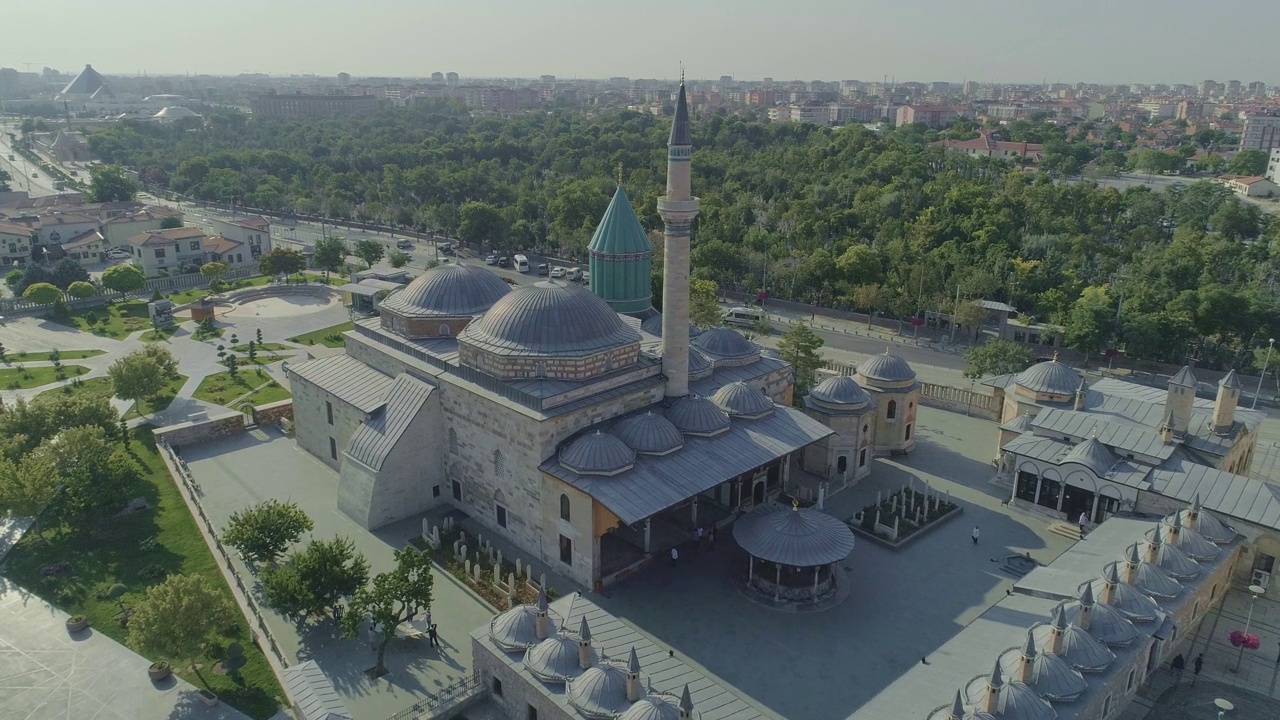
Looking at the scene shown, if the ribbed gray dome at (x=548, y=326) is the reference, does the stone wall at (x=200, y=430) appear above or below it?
below

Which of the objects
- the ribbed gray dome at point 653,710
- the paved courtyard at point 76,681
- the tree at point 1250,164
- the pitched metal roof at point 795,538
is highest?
the tree at point 1250,164

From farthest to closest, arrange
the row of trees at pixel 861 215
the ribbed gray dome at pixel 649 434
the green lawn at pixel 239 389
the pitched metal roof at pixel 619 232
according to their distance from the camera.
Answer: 1. the row of trees at pixel 861 215
2. the green lawn at pixel 239 389
3. the pitched metal roof at pixel 619 232
4. the ribbed gray dome at pixel 649 434

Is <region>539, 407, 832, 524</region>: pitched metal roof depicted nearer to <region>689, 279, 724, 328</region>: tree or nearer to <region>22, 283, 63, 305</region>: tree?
<region>689, 279, 724, 328</region>: tree

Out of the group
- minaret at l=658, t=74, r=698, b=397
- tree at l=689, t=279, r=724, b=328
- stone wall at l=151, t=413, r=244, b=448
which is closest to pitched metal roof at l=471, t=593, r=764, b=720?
minaret at l=658, t=74, r=698, b=397

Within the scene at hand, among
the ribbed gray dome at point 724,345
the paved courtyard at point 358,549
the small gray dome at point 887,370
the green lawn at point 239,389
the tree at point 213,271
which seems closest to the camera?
the paved courtyard at point 358,549

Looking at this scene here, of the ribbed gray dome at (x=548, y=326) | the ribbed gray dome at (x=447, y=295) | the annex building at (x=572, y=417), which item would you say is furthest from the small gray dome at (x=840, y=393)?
the ribbed gray dome at (x=447, y=295)

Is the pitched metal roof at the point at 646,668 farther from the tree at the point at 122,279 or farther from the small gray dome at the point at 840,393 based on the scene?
the tree at the point at 122,279

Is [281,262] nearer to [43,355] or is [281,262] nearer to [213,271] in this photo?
[213,271]

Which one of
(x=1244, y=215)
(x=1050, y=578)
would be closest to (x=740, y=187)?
(x=1244, y=215)
